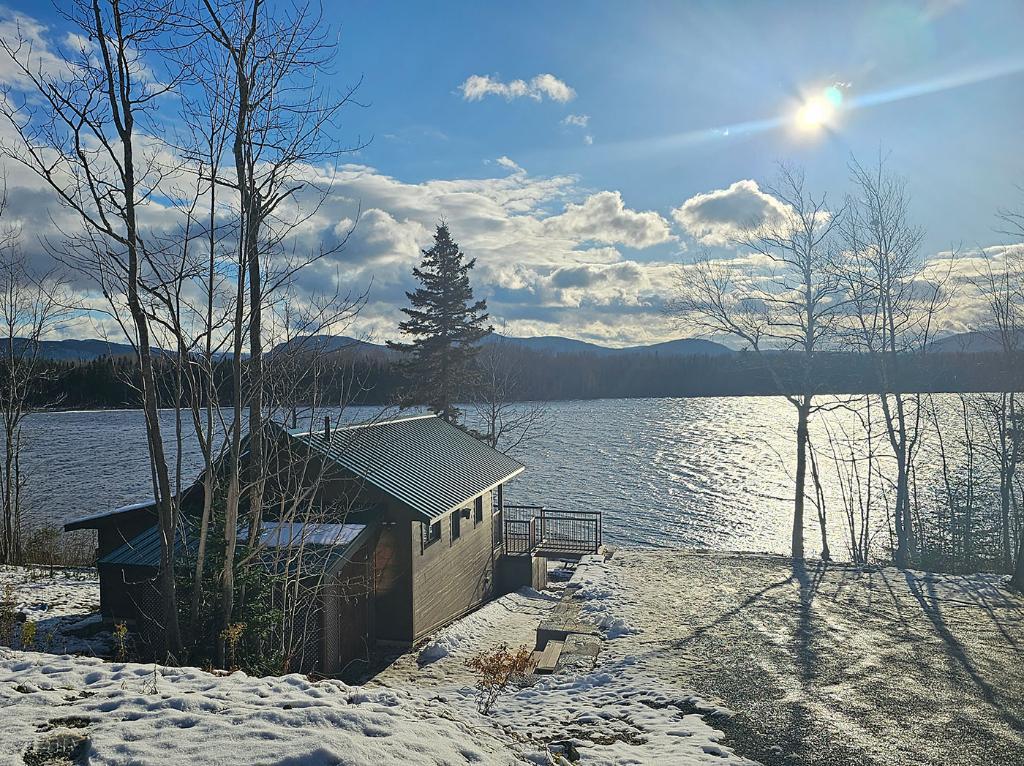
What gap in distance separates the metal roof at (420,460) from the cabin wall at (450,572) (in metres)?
0.66

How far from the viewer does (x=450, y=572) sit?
1577 centimetres

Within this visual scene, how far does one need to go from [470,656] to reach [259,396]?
6.96m

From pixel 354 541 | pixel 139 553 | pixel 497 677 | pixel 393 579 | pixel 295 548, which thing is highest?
pixel 295 548

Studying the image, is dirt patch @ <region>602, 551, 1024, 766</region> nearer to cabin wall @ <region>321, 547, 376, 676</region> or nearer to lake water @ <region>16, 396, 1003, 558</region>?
cabin wall @ <region>321, 547, 376, 676</region>

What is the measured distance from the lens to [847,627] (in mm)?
11414

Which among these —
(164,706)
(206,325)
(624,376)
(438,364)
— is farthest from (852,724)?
(624,376)

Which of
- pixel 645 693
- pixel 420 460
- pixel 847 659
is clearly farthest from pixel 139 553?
pixel 847 659

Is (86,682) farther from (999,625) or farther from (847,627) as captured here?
(999,625)

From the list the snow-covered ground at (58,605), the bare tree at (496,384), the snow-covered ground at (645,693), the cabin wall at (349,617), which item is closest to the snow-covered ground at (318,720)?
the snow-covered ground at (645,693)

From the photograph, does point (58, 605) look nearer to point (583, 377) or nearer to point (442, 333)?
point (442, 333)

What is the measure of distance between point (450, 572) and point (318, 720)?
426 inches

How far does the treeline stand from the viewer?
1195 centimetres

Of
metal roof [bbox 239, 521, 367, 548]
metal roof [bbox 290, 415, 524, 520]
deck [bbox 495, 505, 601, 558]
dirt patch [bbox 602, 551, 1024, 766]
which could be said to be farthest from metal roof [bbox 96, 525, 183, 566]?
deck [bbox 495, 505, 601, 558]

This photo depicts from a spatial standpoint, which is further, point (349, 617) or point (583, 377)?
point (583, 377)
